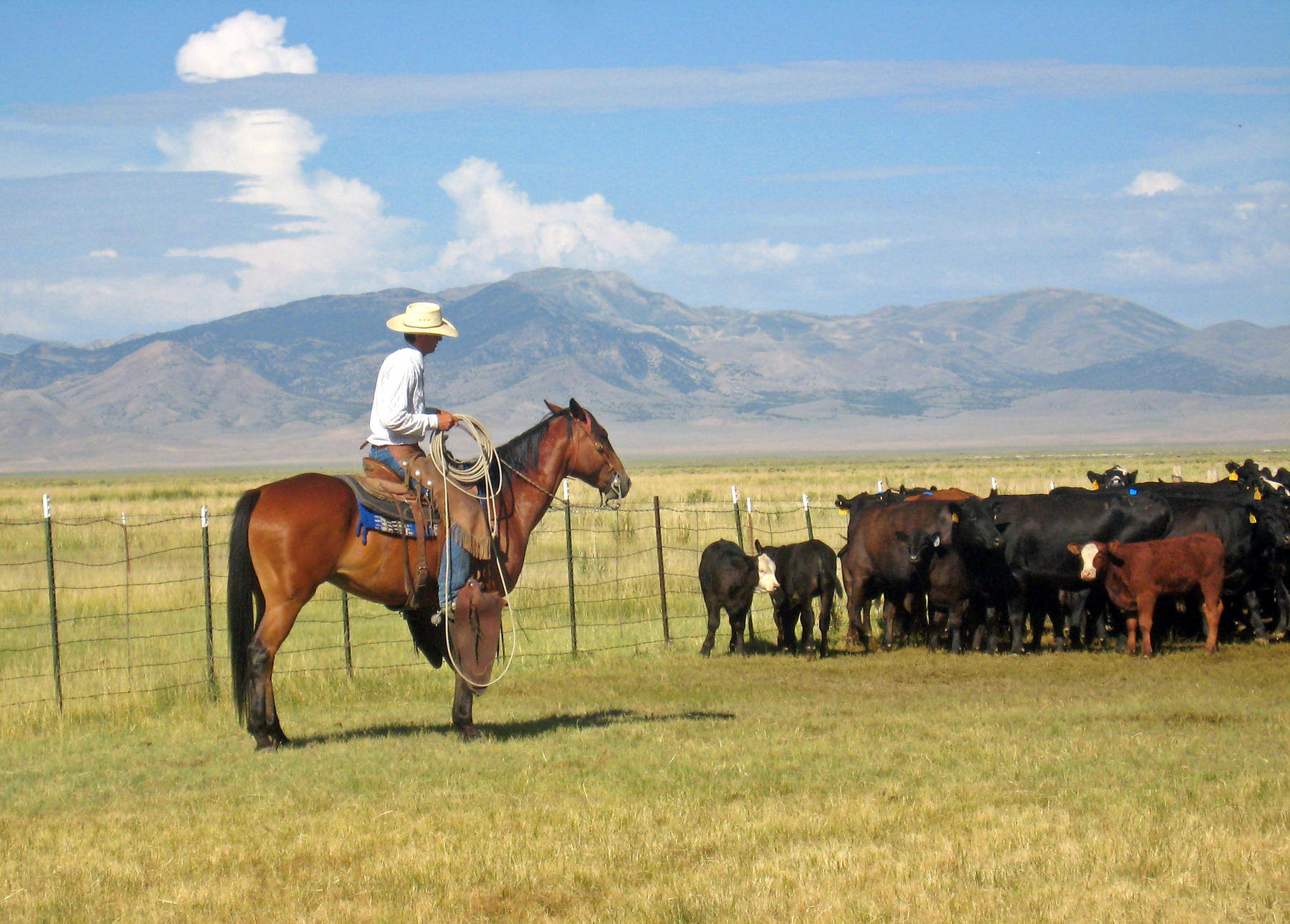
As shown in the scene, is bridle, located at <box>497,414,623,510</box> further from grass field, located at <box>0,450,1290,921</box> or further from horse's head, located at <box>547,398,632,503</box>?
grass field, located at <box>0,450,1290,921</box>

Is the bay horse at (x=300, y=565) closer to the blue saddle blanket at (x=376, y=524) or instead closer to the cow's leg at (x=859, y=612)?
the blue saddle blanket at (x=376, y=524)

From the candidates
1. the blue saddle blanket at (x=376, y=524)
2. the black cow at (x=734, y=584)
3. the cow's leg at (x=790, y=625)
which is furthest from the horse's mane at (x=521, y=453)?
the cow's leg at (x=790, y=625)

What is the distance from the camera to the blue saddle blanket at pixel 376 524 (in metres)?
9.20

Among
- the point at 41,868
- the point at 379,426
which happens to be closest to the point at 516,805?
the point at 41,868

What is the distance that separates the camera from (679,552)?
2491 cm

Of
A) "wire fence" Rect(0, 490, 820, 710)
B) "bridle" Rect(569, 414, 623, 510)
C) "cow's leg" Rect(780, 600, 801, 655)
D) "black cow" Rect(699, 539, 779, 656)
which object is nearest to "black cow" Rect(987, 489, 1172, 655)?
"cow's leg" Rect(780, 600, 801, 655)

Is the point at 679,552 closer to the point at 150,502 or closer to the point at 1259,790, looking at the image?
the point at 1259,790

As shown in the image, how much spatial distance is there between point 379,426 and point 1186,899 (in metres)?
6.24

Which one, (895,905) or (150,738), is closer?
(895,905)

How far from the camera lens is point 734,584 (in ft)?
47.2

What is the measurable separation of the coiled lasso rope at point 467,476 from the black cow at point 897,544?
5.97 metres

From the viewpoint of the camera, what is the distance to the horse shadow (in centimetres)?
977

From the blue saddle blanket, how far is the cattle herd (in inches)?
226

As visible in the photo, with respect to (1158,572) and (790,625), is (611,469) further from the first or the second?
(1158,572)
